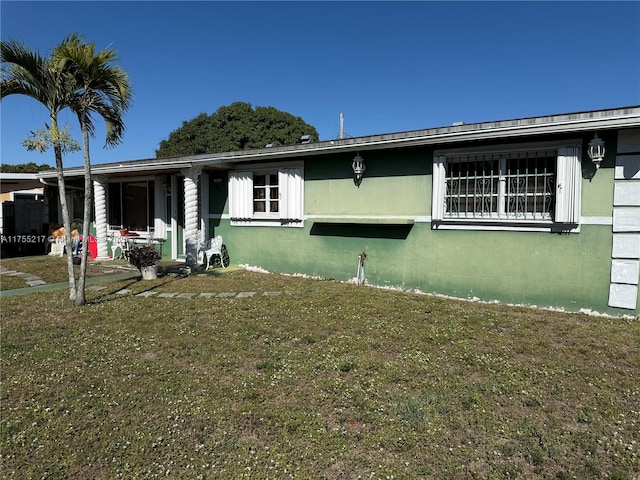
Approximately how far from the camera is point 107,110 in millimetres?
6207

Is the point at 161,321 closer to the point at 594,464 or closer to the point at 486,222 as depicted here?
the point at 594,464

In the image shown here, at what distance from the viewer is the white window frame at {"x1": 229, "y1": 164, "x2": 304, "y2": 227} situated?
8.71 m

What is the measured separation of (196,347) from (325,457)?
7.65 ft

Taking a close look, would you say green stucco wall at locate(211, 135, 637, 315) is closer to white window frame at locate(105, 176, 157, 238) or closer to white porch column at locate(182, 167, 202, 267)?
white porch column at locate(182, 167, 202, 267)

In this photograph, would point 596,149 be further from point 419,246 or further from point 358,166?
point 358,166

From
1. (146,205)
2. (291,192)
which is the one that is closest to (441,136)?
(291,192)

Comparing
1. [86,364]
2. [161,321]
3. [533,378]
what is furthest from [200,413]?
[533,378]

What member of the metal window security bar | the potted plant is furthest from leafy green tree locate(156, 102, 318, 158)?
the metal window security bar

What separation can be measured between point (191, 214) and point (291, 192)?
2677mm

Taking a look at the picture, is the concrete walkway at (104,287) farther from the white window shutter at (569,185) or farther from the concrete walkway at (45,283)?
the white window shutter at (569,185)

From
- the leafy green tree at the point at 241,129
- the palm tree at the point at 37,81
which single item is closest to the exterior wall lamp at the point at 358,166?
the palm tree at the point at 37,81

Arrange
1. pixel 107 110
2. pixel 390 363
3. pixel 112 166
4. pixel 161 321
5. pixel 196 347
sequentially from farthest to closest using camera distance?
1. pixel 112 166
2. pixel 107 110
3. pixel 161 321
4. pixel 196 347
5. pixel 390 363

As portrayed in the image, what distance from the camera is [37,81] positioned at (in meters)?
5.34

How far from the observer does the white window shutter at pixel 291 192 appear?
28.5ft
